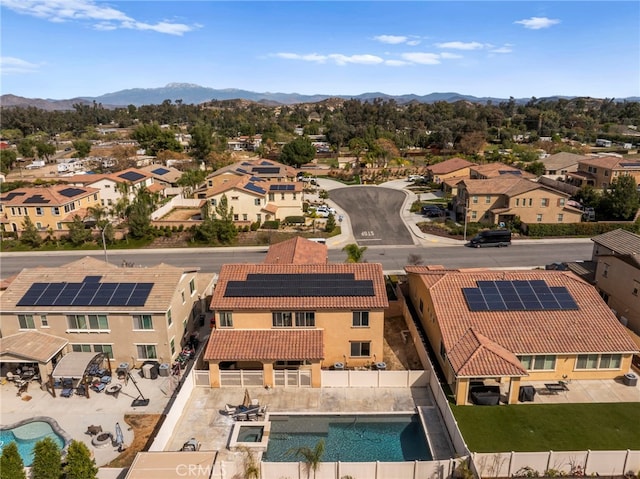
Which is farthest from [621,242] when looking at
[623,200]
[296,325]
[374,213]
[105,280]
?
[105,280]

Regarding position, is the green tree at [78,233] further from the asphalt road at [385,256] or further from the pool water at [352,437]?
the pool water at [352,437]

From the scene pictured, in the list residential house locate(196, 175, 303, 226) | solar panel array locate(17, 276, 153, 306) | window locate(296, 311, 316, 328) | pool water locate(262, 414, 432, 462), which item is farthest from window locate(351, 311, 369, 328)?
residential house locate(196, 175, 303, 226)

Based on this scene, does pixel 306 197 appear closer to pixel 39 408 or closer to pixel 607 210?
pixel 607 210

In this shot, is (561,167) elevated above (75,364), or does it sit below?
above

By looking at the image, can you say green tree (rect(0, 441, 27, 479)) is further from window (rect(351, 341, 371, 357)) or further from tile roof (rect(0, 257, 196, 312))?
window (rect(351, 341, 371, 357))

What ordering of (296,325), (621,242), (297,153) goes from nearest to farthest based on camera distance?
(296,325)
(621,242)
(297,153)

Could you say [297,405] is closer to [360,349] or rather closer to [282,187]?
[360,349]
